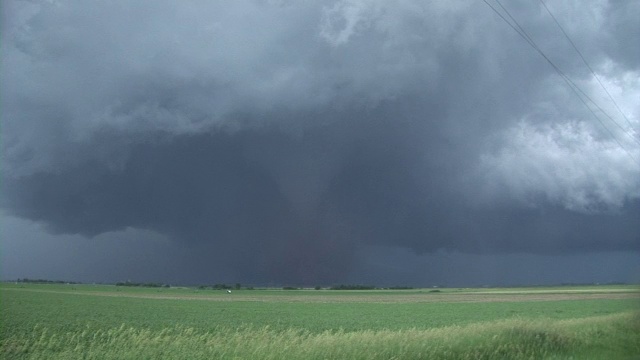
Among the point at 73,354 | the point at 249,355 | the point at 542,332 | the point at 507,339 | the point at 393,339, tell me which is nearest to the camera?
the point at 249,355

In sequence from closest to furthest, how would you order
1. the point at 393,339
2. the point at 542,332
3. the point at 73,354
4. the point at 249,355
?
1. the point at 249,355
2. the point at 73,354
3. the point at 393,339
4. the point at 542,332

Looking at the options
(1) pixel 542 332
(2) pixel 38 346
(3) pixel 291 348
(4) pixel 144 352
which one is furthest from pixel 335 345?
(2) pixel 38 346

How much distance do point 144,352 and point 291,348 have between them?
13.9 ft

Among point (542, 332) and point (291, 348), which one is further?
point (542, 332)

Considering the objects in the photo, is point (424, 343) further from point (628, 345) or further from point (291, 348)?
point (628, 345)

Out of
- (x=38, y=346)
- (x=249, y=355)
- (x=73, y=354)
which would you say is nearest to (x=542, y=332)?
(x=249, y=355)

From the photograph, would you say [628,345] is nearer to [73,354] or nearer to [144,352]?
[144,352]

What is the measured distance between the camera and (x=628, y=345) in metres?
19.0

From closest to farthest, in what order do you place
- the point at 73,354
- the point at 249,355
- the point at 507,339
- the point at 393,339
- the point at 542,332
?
the point at 249,355
the point at 73,354
the point at 393,339
the point at 507,339
the point at 542,332

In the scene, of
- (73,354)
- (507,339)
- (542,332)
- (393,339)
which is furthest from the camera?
(542,332)

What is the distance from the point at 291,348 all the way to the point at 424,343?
4315 mm

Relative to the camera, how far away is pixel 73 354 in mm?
17438

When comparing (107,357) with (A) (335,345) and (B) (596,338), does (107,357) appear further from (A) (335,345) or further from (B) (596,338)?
(B) (596,338)

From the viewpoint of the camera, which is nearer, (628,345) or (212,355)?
(212,355)
